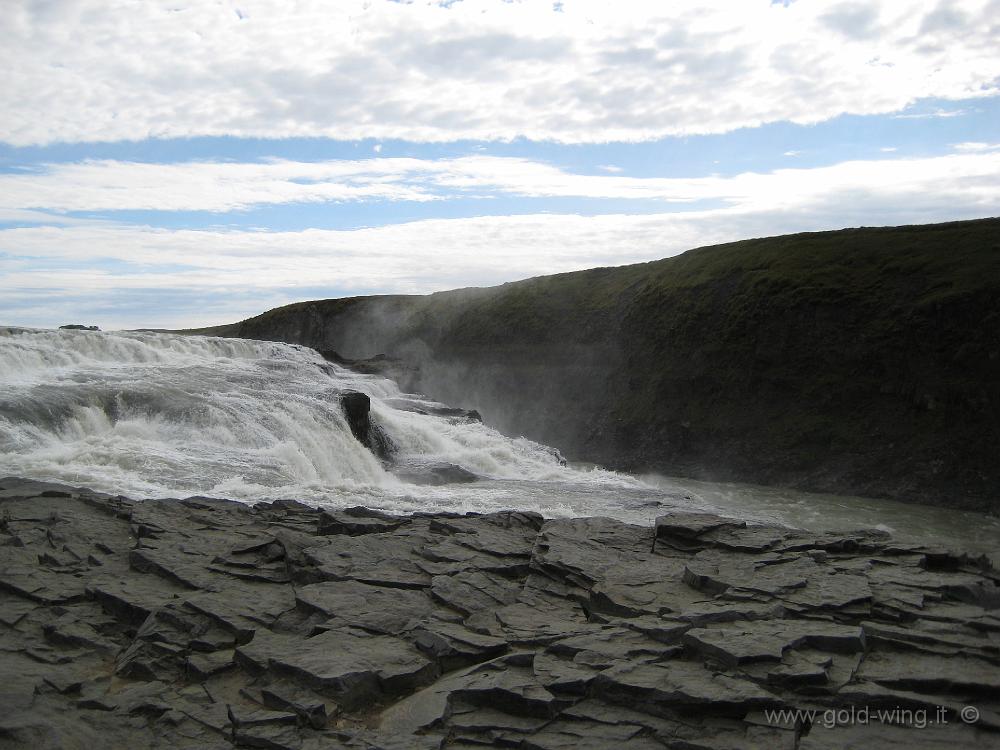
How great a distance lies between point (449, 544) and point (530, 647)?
184 inches

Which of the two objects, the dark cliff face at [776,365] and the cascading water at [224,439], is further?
the dark cliff face at [776,365]

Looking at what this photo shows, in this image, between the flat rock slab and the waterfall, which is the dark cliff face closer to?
the waterfall

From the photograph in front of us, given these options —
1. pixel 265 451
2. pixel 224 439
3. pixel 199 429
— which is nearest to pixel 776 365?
pixel 265 451

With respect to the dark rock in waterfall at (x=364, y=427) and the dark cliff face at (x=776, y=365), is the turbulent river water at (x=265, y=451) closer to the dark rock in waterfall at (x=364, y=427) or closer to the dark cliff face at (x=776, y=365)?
the dark rock in waterfall at (x=364, y=427)

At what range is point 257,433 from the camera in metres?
25.7

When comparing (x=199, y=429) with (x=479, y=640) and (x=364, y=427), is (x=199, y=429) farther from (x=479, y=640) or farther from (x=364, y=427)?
(x=479, y=640)

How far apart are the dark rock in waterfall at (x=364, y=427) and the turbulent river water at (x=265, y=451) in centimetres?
48

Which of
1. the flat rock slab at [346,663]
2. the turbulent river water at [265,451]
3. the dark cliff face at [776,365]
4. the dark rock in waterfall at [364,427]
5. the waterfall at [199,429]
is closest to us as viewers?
the flat rock slab at [346,663]

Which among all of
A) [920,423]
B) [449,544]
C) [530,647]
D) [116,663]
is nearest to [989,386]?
[920,423]

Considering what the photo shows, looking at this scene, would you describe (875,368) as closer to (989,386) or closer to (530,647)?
(989,386)

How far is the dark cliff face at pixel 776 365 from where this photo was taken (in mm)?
32625

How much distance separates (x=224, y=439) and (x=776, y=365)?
26465 millimetres

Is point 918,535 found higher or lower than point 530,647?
lower

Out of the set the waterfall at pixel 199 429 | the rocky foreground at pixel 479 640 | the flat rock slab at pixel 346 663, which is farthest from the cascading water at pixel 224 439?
the flat rock slab at pixel 346 663
